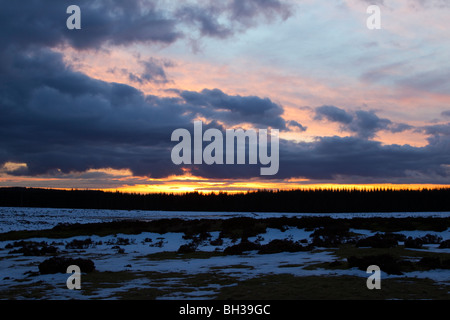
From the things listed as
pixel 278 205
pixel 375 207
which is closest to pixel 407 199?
pixel 375 207

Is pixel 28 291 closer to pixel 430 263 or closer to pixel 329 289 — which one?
pixel 329 289

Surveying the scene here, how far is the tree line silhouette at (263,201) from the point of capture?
122m

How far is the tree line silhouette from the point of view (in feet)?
400

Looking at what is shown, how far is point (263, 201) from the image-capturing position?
137m

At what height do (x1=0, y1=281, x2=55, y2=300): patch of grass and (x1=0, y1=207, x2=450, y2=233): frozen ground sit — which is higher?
(x1=0, y1=281, x2=55, y2=300): patch of grass

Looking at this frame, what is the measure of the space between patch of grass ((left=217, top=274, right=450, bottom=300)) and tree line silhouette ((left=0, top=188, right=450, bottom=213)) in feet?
329

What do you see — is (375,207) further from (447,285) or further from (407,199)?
(447,285)

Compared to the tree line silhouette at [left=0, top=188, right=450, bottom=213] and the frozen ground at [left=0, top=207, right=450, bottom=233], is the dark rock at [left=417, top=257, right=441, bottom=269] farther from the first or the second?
the tree line silhouette at [left=0, top=188, right=450, bottom=213]

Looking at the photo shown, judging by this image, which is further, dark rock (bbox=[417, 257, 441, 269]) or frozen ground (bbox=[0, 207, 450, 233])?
frozen ground (bbox=[0, 207, 450, 233])

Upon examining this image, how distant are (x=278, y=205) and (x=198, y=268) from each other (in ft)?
392

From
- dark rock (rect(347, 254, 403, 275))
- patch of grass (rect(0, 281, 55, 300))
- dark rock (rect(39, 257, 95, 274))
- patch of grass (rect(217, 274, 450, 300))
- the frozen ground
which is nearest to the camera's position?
patch of grass (rect(217, 274, 450, 300))

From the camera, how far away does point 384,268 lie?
11.0 meters

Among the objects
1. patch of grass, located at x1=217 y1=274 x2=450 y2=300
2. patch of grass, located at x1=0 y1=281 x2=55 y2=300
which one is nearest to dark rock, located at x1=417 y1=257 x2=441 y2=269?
patch of grass, located at x1=217 y1=274 x2=450 y2=300

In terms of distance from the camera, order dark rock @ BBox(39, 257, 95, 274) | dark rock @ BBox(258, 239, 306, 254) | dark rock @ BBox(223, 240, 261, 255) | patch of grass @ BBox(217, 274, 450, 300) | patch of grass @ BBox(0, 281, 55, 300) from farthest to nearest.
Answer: dark rock @ BBox(223, 240, 261, 255)
dark rock @ BBox(258, 239, 306, 254)
dark rock @ BBox(39, 257, 95, 274)
patch of grass @ BBox(0, 281, 55, 300)
patch of grass @ BBox(217, 274, 450, 300)
